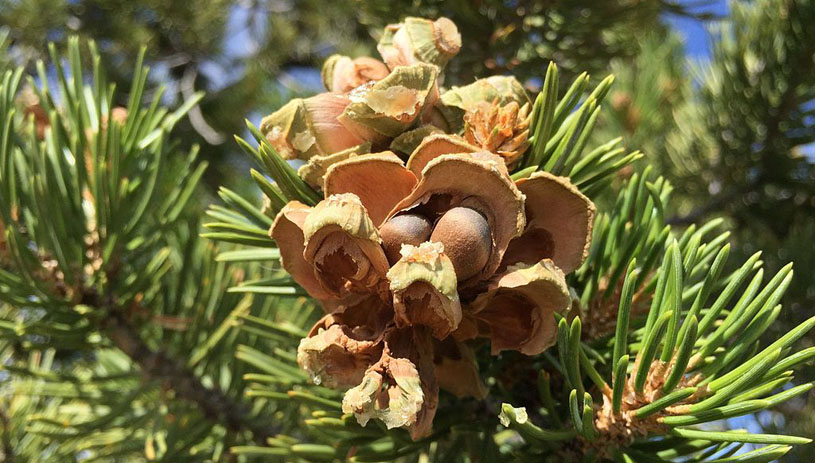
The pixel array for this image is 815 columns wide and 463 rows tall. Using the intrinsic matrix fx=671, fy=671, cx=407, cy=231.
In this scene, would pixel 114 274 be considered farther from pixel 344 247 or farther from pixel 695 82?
pixel 695 82

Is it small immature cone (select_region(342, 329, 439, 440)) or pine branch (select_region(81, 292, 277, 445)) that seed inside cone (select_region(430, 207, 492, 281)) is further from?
pine branch (select_region(81, 292, 277, 445))

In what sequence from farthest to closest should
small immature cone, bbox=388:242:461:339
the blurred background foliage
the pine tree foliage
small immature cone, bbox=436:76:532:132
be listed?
the blurred background foliage
the pine tree foliage
small immature cone, bbox=436:76:532:132
small immature cone, bbox=388:242:461:339

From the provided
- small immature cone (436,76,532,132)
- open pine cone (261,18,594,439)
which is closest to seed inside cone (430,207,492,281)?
open pine cone (261,18,594,439)

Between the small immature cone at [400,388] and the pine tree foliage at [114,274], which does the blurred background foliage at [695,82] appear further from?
the small immature cone at [400,388]

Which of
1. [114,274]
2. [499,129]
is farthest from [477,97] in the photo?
[114,274]

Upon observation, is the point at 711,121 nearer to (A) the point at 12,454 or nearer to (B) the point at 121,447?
(B) the point at 121,447

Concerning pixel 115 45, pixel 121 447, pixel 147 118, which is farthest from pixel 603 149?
pixel 115 45
